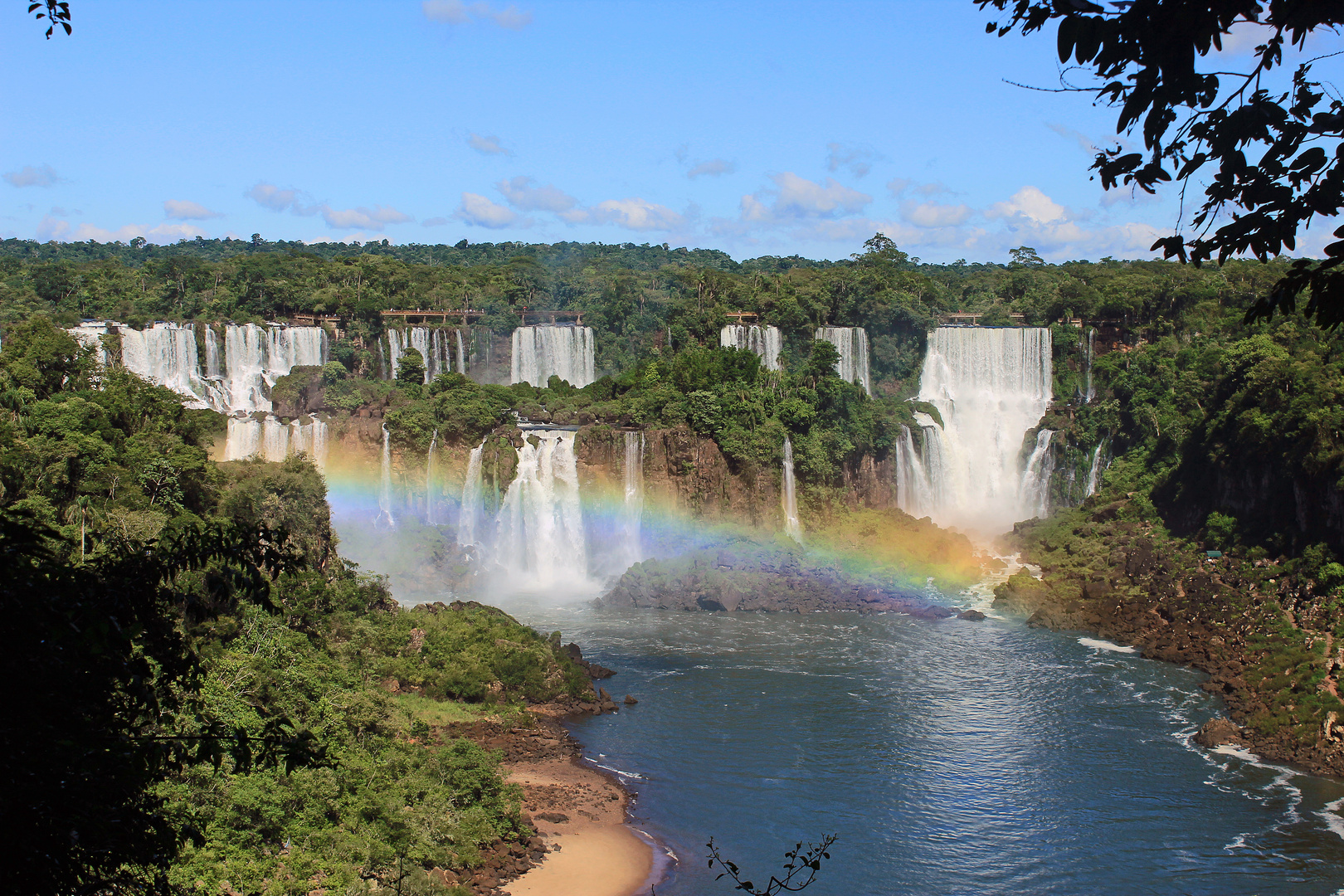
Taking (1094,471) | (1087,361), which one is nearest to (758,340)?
(1087,361)

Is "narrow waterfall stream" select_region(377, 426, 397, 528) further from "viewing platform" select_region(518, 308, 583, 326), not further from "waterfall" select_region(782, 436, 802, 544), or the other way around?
"viewing platform" select_region(518, 308, 583, 326)

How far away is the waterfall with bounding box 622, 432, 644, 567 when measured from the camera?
3659 cm

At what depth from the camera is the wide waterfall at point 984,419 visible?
4291 cm

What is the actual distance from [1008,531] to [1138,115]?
36.6 metres

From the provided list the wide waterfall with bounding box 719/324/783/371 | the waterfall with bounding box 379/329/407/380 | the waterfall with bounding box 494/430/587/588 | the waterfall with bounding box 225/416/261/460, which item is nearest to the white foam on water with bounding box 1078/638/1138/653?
the waterfall with bounding box 494/430/587/588

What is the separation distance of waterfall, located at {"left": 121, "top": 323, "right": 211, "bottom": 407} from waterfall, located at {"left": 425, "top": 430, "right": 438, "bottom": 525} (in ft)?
34.0

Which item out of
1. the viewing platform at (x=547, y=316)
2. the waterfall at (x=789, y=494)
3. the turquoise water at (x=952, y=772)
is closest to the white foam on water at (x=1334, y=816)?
the turquoise water at (x=952, y=772)

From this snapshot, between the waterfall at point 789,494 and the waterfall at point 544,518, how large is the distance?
7.07m

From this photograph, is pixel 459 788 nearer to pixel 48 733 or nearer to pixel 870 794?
pixel 870 794

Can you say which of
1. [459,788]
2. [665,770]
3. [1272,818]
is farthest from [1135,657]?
[459,788]

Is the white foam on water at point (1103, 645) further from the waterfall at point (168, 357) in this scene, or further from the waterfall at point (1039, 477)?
the waterfall at point (168, 357)

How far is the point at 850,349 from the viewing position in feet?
155

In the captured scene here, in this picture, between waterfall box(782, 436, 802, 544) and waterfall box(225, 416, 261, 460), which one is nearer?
waterfall box(225, 416, 261, 460)

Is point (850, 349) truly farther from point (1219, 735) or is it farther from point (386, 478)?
point (1219, 735)
